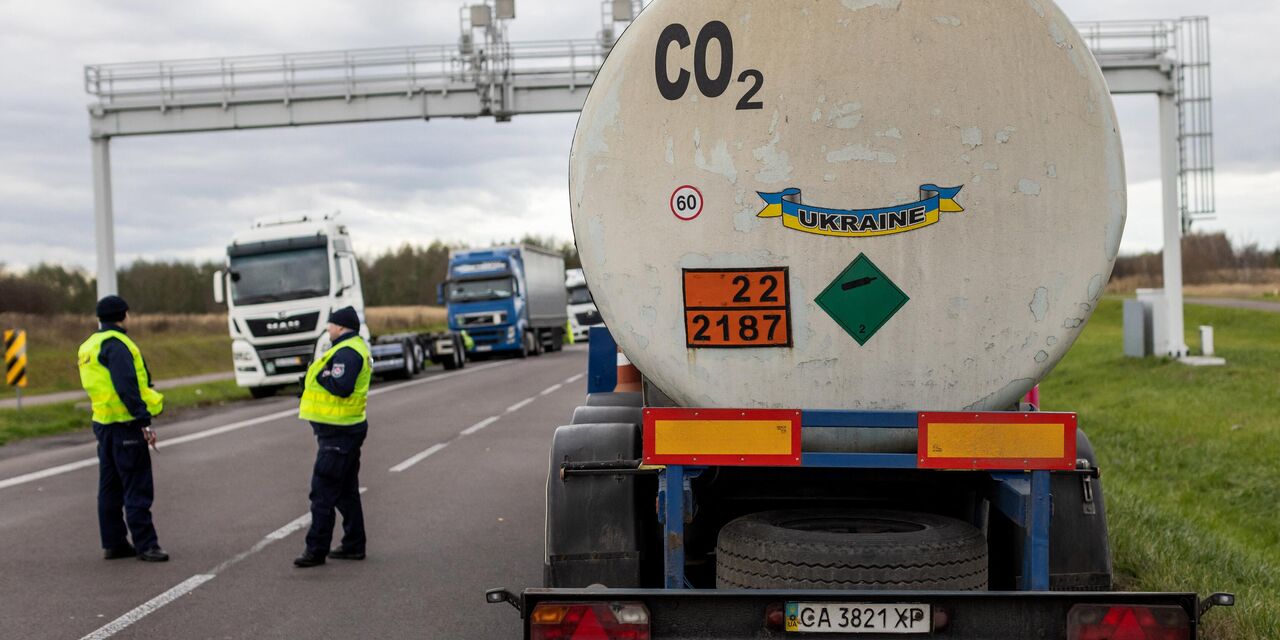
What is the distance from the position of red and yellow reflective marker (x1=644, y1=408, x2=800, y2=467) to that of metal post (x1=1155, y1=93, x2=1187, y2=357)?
2227 cm

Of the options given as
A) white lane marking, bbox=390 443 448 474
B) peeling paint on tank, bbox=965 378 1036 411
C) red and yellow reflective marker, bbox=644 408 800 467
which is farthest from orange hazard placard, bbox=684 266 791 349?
white lane marking, bbox=390 443 448 474

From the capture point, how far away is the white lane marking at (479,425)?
17.1 metres

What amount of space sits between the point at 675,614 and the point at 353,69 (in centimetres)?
2598

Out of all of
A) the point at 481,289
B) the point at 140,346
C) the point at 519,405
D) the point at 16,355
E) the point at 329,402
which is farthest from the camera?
the point at 140,346

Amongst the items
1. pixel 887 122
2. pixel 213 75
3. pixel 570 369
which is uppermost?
pixel 213 75

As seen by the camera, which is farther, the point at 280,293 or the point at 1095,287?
the point at 280,293

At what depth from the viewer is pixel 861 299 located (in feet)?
13.6

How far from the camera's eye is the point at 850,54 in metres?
4.10

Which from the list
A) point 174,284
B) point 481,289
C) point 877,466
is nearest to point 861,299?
point 877,466

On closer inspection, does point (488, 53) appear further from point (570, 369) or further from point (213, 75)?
point (570, 369)

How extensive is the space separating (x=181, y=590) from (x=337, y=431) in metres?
1.43

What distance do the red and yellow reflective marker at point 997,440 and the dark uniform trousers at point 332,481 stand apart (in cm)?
516

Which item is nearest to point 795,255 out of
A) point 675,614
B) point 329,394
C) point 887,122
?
point 887,122

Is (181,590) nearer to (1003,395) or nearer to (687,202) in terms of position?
(687,202)
